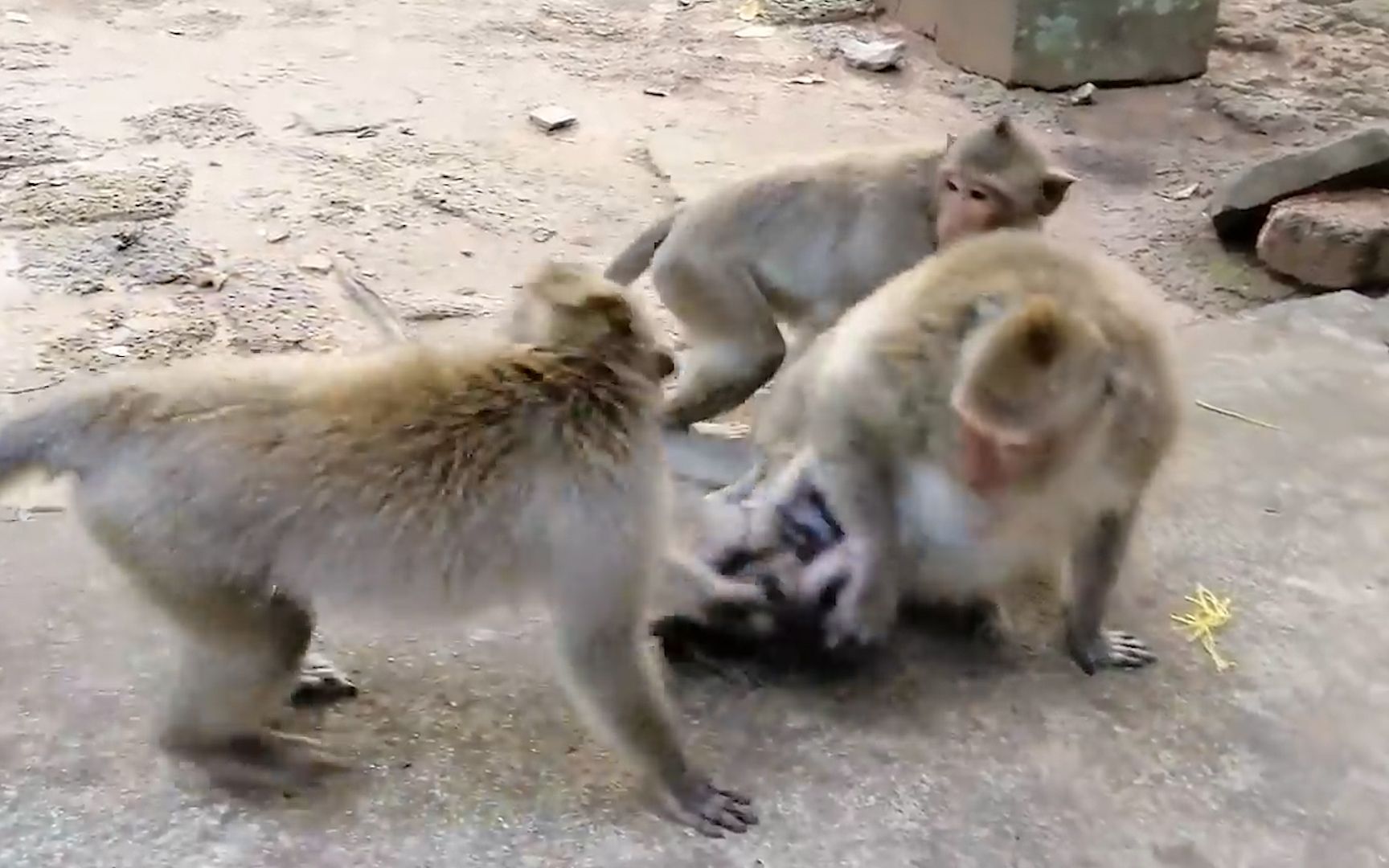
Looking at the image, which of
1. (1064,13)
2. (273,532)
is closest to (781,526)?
(273,532)

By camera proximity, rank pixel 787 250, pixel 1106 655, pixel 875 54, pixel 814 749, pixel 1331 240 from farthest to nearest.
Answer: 1. pixel 875 54
2. pixel 1331 240
3. pixel 787 250
4. pixel 1106 655
5. pixel 814 749

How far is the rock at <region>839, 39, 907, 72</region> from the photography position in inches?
284

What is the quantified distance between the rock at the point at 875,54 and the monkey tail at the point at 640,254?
331 cm

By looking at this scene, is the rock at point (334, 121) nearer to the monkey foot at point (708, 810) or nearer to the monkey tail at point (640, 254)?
the monkey tail at point (640, 254)

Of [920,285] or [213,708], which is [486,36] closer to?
[920,285]

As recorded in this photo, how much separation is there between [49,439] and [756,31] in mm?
5884

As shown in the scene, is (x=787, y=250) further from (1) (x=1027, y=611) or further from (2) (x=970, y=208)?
(1) (x=1027, y=611)

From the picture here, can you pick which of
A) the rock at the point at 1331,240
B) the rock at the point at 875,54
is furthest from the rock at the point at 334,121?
the rock at the point at 1331,240

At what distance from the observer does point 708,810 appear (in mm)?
2564

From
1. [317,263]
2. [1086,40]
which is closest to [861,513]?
[317,263]

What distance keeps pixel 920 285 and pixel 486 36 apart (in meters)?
5.01

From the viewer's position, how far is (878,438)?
2881 millimetres

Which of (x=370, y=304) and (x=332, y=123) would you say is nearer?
(x=370, y=304)

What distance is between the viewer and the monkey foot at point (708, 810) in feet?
8.36
